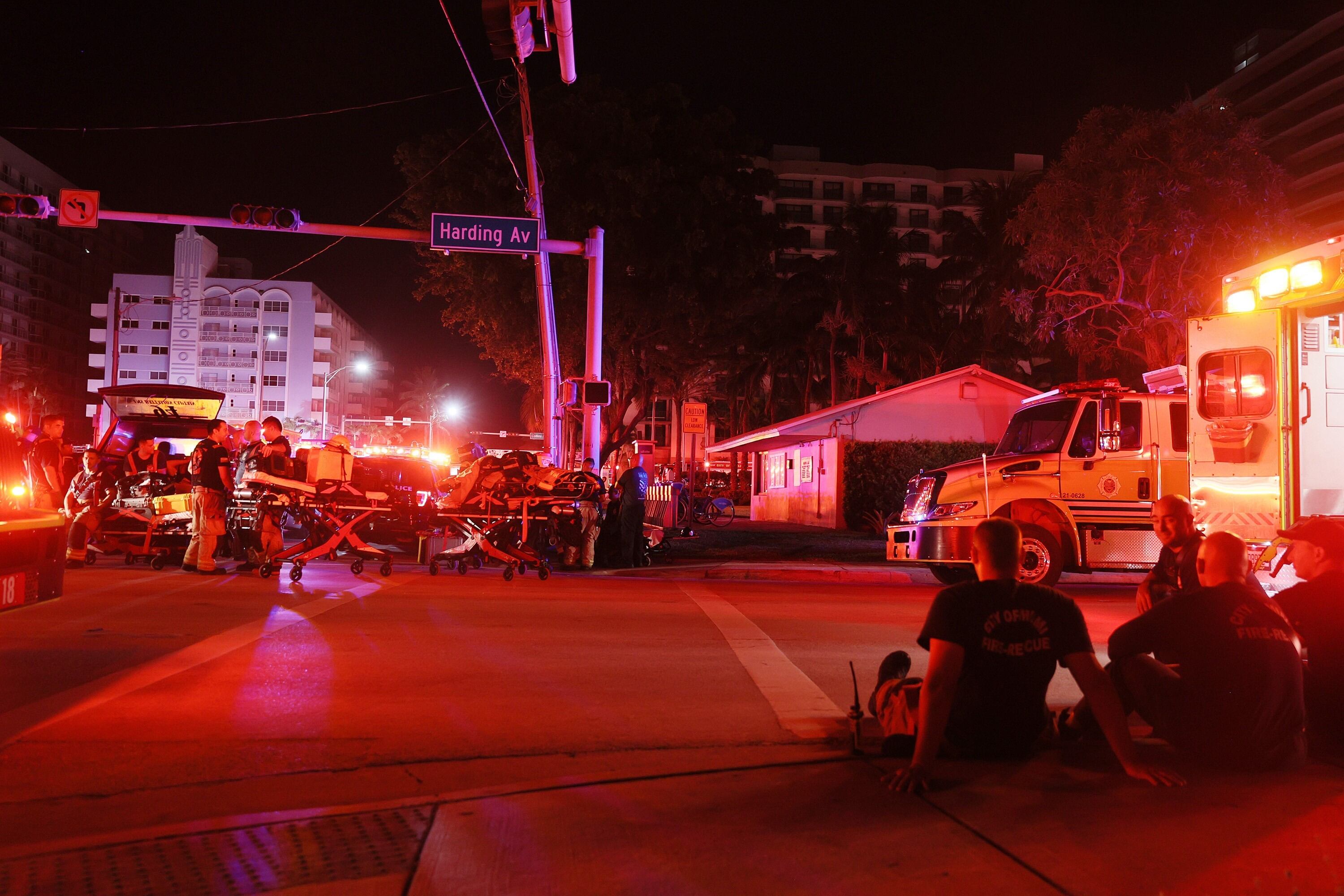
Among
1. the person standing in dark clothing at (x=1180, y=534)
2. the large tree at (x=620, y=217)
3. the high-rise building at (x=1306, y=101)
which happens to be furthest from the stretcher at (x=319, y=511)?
the high-rise building at (x=1306, y=101)

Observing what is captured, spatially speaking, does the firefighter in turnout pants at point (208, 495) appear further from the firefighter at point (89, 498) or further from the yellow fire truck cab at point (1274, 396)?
the yellow fire truck cab at point (1274, 396)

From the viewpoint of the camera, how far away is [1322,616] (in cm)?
490

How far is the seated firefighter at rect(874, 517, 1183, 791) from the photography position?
13.8ft

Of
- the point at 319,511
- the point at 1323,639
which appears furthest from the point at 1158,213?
the point at 1323,639

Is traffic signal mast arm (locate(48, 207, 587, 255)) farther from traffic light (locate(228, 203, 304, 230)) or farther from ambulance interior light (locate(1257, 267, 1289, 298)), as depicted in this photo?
ambulance interior light (locate(1257, 267, 1289, 298))

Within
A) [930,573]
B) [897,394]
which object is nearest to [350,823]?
[930,573]

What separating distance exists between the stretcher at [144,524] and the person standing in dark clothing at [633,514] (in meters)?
6.66

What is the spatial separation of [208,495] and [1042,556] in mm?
10973

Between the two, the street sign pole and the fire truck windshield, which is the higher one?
the street sign pole

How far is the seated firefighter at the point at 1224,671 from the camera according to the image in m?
4.41

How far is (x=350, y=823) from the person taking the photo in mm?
4039

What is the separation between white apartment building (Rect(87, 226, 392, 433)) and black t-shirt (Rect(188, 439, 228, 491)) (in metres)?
83.5

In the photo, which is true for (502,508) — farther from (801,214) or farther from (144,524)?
(801,214)

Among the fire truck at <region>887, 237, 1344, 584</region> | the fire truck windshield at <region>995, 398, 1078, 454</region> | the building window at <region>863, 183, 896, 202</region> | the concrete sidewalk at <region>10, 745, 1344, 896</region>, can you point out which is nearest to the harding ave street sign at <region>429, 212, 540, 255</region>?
the fire truck at <region>887, 237, 1344, 584</region>
